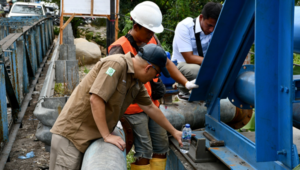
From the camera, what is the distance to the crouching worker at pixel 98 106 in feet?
7.48

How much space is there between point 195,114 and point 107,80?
6.21ft

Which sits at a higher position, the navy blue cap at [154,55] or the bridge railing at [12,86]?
the navy blue cap at [154,55]

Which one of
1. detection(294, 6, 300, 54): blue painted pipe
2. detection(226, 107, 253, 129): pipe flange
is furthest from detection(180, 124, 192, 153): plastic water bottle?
detection(226, 107, 253, 129): pipe flange

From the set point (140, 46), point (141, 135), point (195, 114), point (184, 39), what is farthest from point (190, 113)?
Answer: point (140, 46)

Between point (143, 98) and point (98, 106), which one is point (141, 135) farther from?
point (98, 106)

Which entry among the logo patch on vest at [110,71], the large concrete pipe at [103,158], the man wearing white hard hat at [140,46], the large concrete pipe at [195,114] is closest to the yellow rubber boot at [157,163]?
the man wearing white hard hat at [140,46]

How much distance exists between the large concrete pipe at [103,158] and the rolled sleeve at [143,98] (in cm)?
54

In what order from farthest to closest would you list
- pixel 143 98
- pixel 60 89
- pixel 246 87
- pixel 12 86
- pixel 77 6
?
1. pixel 77 6
2. pixel 60 89
3. pixel 12 86
4. pixel 246 87
5. pixel 143 98

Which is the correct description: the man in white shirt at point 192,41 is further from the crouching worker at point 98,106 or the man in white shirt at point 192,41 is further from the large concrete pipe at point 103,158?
the large concrete pipe at point 103,158

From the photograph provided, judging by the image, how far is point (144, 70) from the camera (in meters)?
2.46

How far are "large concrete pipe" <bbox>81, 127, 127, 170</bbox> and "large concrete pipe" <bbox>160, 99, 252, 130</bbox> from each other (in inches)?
59.1

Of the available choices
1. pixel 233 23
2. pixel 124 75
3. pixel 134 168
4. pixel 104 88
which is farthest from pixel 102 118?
pixel 233 23

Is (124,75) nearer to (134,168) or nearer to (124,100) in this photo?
(124,100)

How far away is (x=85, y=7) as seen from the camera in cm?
1005
